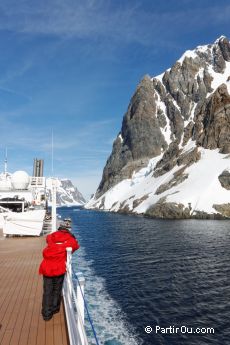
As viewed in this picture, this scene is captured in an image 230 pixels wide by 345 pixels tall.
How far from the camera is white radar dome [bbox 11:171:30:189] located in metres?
51.1

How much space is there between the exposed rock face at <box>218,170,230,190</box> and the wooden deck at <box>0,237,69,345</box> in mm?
70181

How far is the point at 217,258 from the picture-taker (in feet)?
99.7

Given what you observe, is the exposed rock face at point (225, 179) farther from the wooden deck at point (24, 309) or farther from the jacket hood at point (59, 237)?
the jacket hood at point (59, 237)

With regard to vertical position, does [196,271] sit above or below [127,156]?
below

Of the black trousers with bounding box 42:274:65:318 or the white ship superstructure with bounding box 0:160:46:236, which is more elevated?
the white ship superstructure with bounding box 0:160:46:236

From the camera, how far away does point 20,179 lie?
5138cm

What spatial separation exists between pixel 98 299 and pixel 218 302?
6770mm

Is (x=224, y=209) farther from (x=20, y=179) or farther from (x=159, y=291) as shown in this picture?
(x=159, y=291)

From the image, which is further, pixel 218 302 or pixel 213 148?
pixel 213 148

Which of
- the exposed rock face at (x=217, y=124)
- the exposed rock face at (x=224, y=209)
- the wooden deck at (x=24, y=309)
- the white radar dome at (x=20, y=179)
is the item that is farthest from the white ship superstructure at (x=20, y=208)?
the exposed rock face at (x=217, y=124)

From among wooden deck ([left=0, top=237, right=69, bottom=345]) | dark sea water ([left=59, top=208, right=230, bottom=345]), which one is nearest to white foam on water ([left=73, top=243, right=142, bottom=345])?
dark sea water ([left=59, top=208, right=230, bottom=345])

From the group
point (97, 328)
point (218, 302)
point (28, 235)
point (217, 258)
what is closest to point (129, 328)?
point (97, 328)

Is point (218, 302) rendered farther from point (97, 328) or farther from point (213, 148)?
point (213, 148)

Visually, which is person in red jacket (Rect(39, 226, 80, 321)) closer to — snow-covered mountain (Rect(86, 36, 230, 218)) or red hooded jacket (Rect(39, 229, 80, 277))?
red hooded jacket (Rect(39, 229, 80, 277))
